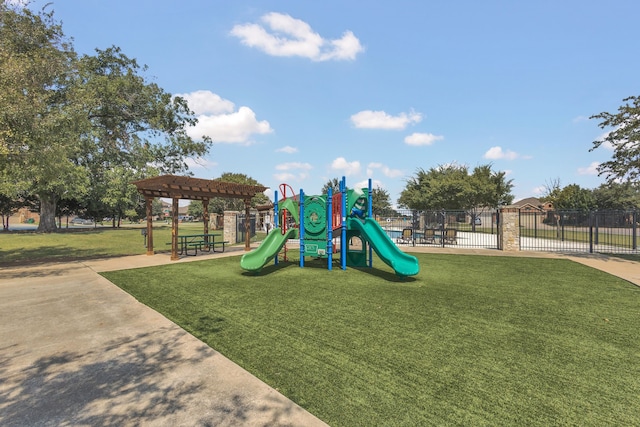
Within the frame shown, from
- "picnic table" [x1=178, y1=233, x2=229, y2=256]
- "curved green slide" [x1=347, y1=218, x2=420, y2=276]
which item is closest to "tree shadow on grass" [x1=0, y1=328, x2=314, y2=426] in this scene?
"curved green slide" [x1=347, y1=218, x2=420, y2=276]

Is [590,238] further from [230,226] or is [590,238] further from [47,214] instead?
[47,214]

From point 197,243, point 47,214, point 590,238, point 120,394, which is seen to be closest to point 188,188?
point 197,243

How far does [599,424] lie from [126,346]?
16.8 ft

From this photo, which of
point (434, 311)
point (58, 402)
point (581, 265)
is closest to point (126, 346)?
point (58, 402)

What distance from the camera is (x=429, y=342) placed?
4219mm

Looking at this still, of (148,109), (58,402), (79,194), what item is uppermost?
(148,109)

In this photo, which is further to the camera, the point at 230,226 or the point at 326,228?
the point at 230,226

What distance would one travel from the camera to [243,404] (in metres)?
2.85

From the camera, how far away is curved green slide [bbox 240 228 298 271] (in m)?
8.80

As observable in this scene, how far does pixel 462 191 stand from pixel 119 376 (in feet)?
110

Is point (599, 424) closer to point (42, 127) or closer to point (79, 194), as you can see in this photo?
point (42, 127)

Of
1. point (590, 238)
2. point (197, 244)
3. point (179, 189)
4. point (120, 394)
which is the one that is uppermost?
point (179, 189)

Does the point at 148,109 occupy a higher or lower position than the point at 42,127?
higher

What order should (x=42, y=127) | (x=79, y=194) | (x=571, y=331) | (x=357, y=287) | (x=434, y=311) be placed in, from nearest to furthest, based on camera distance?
(x=571, y=331) < (x=434, y=311) < (x=357, y=287) < (x=42, y=127) < (x=79, y=194)
